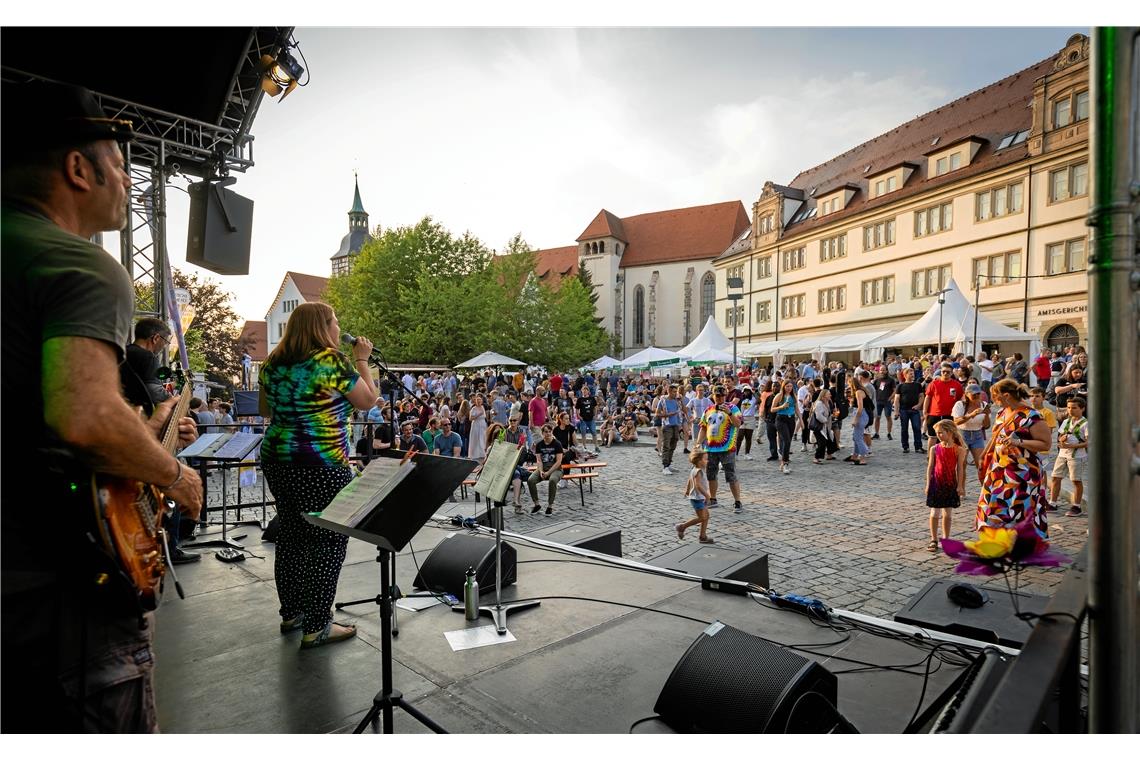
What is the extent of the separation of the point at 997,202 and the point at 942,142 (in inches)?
293

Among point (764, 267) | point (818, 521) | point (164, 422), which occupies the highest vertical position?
point (764, 267)

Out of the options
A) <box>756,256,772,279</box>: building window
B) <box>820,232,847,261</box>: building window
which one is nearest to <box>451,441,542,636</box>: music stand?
<box>820,232,847,261</box>: building window

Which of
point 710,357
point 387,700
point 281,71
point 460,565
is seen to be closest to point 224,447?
point 460,565

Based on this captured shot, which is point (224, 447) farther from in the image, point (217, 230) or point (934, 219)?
point (934, 219)

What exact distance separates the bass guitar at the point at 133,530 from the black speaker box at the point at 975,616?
12.3 ft

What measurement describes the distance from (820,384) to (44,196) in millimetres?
15500

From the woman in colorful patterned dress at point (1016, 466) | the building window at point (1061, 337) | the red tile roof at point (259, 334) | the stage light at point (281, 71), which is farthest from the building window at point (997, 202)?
the red tile roof at point (259, 334)

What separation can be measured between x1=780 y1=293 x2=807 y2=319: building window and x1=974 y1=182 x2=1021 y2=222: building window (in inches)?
482

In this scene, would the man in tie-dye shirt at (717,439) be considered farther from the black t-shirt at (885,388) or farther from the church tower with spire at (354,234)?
the church tower with spire at (354,234)

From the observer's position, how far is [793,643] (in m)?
3.53

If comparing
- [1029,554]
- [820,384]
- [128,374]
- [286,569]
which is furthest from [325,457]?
[820,384]

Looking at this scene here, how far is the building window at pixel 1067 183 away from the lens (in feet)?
86.1

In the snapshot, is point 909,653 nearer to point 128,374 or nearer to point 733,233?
point 128,374

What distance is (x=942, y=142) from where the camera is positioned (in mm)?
35312
